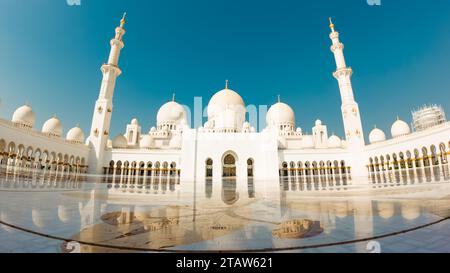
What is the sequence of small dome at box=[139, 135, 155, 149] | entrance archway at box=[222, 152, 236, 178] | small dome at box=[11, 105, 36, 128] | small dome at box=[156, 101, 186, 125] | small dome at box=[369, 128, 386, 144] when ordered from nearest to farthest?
small dome at box=[11, 105, 36, 128]
entrance archway at box=[222, 152, 236, 178]
small dome at box=[369, 128, 386, 144]
small dome at box=[139, 135, 155, 149]
small dome at box=[156, 101, 186, 125]

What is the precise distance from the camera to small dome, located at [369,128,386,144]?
2190cm

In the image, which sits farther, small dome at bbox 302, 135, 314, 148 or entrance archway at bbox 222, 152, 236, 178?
small dome at bbox 302, 135, 314, 148

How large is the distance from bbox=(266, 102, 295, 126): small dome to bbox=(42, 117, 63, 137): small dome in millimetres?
23746

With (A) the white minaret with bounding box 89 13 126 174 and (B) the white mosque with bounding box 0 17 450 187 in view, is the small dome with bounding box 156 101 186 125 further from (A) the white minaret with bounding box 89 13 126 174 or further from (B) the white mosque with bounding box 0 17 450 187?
(A) the white minaret with bounding box 89 13 126 174

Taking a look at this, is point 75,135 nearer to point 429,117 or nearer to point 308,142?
point 308,142

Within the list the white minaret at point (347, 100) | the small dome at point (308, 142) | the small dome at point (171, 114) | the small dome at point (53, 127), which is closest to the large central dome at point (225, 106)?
the small dome at point (171, 114)

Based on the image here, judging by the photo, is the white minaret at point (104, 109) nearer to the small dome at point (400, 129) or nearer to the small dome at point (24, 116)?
the small dome at point (24, 116)

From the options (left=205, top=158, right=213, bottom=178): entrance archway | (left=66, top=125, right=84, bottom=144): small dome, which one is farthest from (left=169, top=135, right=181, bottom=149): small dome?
(left=66, top=125, right=84, bottom=144): small dome

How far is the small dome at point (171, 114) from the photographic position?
29.2 metres

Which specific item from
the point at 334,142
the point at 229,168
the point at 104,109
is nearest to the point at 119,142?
the point at 104,109

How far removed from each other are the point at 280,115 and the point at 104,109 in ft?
67.2
